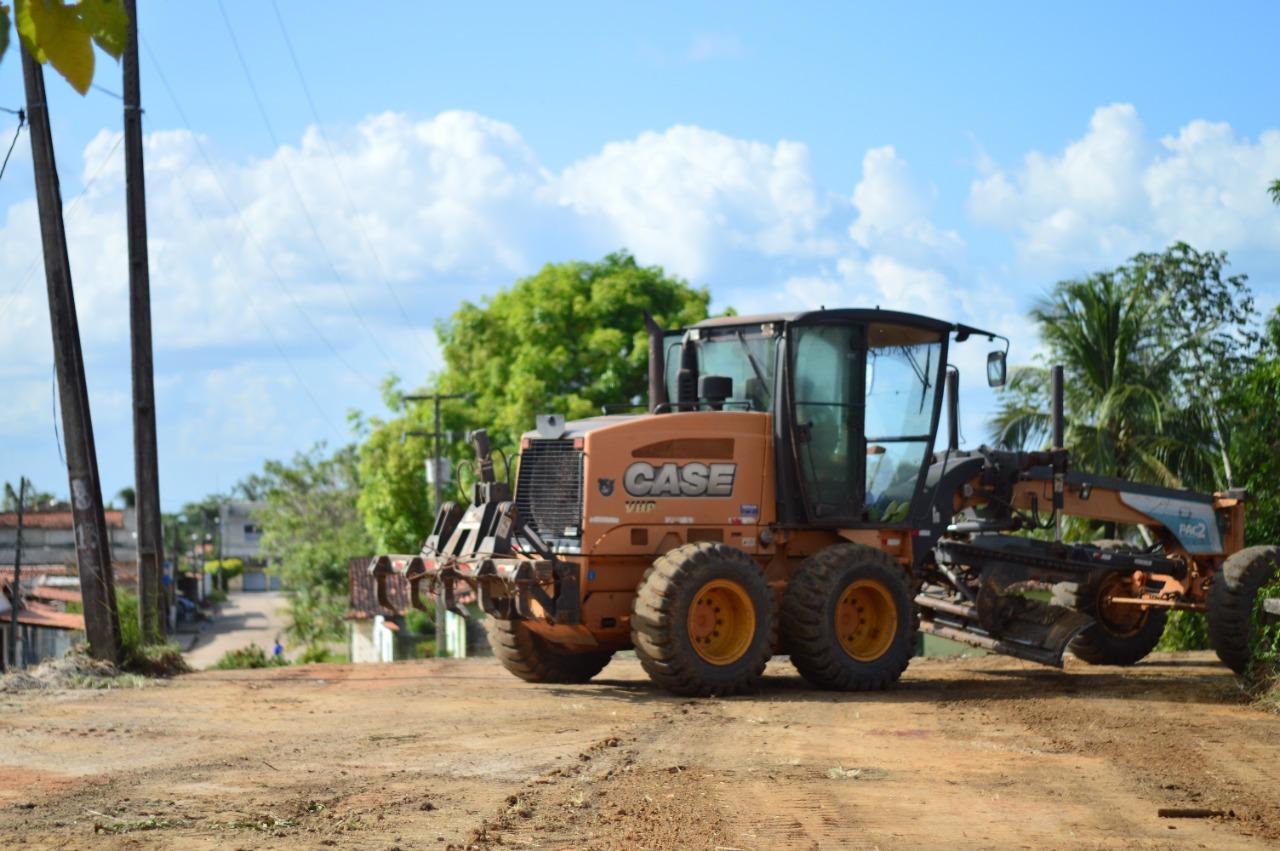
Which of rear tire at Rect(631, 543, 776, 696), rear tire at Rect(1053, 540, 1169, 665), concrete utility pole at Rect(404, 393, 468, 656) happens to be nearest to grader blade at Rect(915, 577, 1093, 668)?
rear tire at Rect(1053, 540, 1169, 665)

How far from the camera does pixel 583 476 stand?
46.8 feet

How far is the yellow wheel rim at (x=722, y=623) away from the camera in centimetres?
1397

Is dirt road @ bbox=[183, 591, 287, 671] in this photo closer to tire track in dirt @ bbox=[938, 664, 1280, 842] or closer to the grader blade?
the grader blade

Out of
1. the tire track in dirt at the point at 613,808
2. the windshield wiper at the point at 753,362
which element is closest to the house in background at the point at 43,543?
the windshield wiper at the point at 753,362

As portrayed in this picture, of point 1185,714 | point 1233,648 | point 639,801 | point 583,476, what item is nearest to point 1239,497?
point 1233,648

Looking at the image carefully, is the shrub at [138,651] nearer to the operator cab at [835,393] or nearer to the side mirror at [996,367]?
the operator cab at [835,393]

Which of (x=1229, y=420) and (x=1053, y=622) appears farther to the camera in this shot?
(x=1229, y=420)

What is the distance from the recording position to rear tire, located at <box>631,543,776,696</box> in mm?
13602

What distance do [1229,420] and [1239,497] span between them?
42.0ft

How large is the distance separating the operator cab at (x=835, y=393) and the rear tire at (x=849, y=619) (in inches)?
27.9

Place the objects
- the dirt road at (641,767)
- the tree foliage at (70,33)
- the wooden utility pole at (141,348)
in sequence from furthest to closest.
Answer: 1. the wooden utility pole at (141,348)
2. the dirt road at (641,767)
3. the tree foliage at (70,33)

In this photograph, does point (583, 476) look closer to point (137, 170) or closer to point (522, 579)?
point (522, 579)

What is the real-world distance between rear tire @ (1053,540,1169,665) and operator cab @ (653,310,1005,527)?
3140 millimetres

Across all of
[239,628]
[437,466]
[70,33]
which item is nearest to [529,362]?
[437,466]
